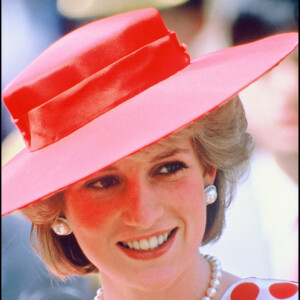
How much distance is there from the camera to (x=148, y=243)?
891 mm

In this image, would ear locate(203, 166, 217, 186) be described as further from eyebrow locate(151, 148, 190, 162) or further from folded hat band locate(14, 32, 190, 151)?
folded hat band locate(14, 32, 190, 151)

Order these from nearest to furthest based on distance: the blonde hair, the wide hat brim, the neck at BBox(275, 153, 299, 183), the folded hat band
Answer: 1. the wide hat brim
2. the folded hat band
3. the blonde hair
4. the neck at BBox(275, 153, 299, 183)

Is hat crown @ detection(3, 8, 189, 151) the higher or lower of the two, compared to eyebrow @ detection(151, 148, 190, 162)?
higher

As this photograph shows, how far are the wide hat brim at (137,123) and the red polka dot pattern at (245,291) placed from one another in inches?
18.0

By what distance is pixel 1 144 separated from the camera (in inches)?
65.7

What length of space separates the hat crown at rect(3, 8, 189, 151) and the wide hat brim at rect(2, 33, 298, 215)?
2 cm

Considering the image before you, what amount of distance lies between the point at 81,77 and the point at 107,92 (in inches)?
2.1

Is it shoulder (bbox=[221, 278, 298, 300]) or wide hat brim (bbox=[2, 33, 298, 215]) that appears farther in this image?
shoulder (bbox=[221, 278, 298, 300])

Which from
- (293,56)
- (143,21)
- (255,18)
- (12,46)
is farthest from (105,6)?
(143,21)

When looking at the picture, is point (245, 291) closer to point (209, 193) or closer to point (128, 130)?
point (209, 193)

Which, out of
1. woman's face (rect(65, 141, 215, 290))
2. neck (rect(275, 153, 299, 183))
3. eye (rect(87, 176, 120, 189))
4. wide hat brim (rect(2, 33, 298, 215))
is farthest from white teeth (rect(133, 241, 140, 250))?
neck (rect(275, 153, 299, 183))

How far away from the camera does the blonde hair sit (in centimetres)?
95

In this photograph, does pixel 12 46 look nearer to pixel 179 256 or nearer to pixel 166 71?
pixel 166 71

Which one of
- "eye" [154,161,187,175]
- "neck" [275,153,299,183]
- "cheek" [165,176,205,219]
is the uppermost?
"eye" [154,161,187,175]
